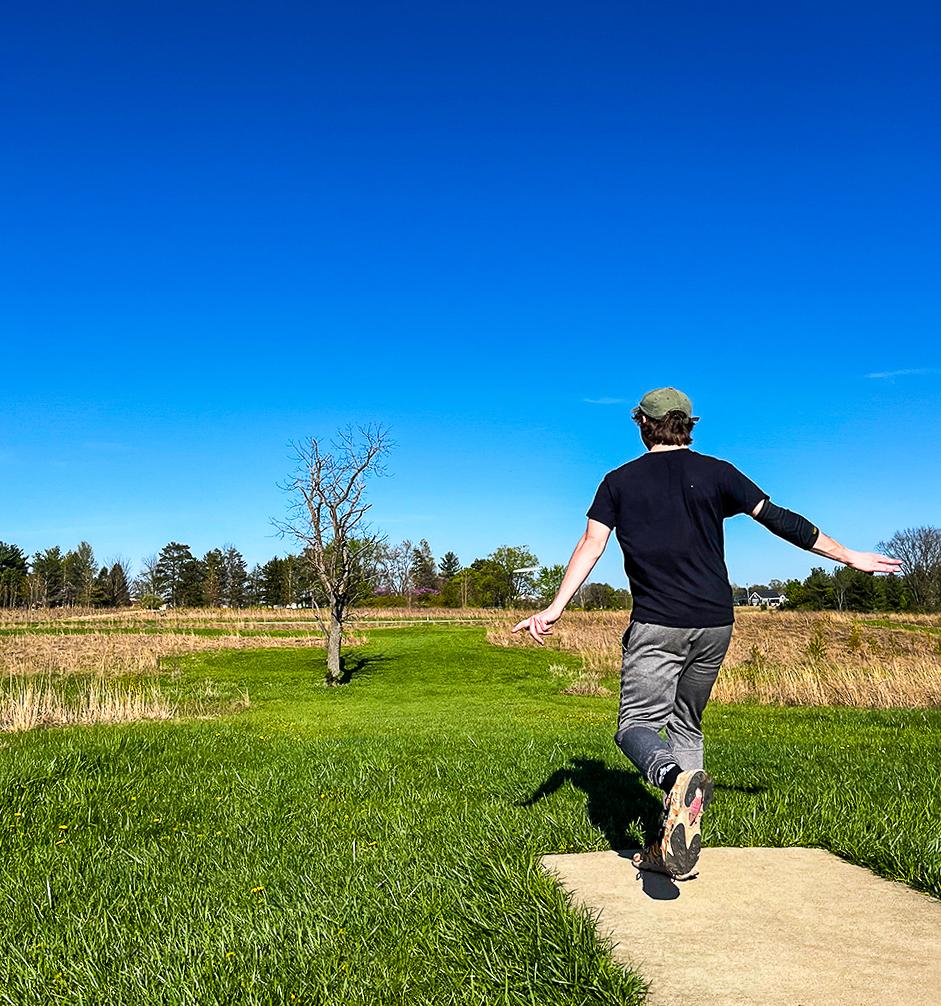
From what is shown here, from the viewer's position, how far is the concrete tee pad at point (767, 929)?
2566mm

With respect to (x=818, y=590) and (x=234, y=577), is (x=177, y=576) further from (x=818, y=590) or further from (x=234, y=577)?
(x=818, y=590)

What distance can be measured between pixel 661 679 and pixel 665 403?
4.02 ft

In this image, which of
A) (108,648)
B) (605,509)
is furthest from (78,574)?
(605,509)

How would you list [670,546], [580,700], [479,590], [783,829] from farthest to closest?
[479,590] → [580,700] → [783,829] → [670,546]

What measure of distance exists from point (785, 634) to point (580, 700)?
71.4 ft

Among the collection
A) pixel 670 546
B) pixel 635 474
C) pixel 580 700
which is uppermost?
pixel 635 474

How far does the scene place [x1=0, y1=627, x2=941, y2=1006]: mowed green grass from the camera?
3.16 metres

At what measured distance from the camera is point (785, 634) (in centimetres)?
3609

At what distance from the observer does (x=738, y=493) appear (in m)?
3.77

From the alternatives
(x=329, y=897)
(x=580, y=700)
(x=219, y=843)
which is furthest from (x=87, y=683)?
(x=329, y=897)

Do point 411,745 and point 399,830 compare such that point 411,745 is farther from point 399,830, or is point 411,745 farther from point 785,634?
point 785,634

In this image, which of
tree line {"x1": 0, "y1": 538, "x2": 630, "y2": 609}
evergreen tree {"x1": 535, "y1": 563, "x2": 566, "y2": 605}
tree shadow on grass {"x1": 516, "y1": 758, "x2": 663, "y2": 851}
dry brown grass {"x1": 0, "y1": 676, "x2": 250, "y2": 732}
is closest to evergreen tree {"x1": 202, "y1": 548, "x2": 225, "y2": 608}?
tree line {"x1": 0, "y1": 538, "x2": 630, "y2": 609}

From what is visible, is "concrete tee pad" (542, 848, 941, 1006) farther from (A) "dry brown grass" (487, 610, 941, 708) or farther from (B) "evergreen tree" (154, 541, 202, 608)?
(B) "evergreen tree" (154, 541, 202, 608)

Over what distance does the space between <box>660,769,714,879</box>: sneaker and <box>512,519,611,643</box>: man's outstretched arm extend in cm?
91
